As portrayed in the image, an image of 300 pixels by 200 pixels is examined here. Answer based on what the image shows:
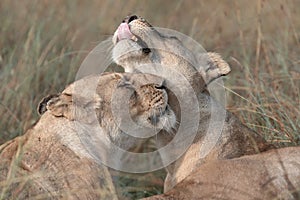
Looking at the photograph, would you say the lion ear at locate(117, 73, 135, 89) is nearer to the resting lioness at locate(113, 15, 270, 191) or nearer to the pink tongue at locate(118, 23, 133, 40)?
the resting lioness at locate(113, 15, 270, 191)

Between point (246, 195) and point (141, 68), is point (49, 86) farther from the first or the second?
point (246, 195)

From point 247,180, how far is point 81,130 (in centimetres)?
113

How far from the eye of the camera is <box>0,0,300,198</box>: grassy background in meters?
5.43

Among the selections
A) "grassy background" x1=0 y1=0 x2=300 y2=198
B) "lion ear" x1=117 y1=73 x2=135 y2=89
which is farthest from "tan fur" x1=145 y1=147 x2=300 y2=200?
"grassy background" x1=0 y1=0 x2=300 y2=198

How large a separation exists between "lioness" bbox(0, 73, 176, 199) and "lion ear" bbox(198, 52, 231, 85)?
23.5 inches

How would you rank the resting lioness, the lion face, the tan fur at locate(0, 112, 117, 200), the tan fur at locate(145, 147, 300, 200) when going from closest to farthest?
the tan fur at locate(145, 147, 300, 200) < the tan fur at locate(0, 112, 117, 200) < the lion face < the resting lioness

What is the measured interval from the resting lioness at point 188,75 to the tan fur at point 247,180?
658 millimetres

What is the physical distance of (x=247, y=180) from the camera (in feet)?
12.2

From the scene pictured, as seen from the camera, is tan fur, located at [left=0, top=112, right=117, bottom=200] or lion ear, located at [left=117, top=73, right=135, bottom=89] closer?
tan fur, located at [left=0, top=112, right=117, bottom=200]

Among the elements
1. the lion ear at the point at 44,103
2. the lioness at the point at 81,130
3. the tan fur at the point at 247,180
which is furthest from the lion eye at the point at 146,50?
the tan fur at the point at 247,180

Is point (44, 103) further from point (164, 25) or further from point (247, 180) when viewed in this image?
point (164, 25)

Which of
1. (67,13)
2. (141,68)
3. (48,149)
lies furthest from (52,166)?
(67,13)

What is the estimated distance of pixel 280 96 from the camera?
216 inches

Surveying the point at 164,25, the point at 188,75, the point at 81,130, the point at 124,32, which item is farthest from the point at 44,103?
the point at 164,25
